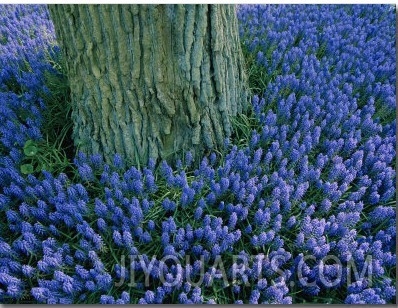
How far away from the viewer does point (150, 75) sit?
2.40 meters

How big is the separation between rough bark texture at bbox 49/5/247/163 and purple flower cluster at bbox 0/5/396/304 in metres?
0.15

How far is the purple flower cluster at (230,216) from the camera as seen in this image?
7.19ft

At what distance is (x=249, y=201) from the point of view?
2.36 meters

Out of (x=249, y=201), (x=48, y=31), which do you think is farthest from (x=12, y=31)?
(x=249, y=201)

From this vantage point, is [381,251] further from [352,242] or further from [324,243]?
[324,243]

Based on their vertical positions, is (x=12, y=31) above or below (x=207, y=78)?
above

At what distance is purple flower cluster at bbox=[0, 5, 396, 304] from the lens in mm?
2191

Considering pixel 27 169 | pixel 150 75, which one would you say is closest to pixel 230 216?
pixel 150 75

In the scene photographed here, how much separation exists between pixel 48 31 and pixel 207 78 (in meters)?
1.89

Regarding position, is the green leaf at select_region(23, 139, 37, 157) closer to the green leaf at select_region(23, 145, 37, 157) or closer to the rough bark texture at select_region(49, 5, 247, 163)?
the green leaf at select_region(23, 145, 37, 157)

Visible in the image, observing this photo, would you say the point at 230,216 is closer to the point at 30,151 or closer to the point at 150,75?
the point at 150,75

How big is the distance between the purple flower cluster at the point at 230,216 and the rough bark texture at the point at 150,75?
6.0 inches

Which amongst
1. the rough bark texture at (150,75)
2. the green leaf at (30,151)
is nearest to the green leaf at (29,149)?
the green leaf at (30,151)

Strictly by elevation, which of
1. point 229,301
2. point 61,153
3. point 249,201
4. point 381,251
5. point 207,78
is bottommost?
point 229,301
